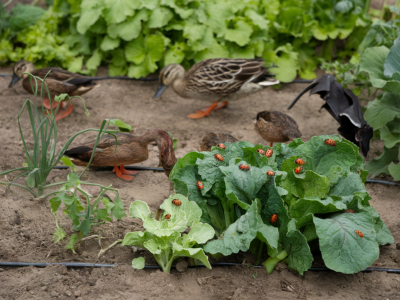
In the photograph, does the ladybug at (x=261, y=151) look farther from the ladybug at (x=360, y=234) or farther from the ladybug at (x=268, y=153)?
the ladybug at (x=360, y=234)

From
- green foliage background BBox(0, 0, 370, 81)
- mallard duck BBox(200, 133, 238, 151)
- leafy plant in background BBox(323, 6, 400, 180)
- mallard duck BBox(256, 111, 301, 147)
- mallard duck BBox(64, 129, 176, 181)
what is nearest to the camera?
mallard duck BBox(64, 129, 176, 181)

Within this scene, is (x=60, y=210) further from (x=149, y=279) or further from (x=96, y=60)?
(x=96, y=60)

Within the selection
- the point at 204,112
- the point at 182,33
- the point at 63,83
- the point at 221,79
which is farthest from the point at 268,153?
the point at 182,33

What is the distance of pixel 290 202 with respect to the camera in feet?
10.4

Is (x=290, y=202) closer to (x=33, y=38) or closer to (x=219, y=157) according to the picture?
(x=219, y=157)

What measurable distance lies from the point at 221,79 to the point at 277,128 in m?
1.23

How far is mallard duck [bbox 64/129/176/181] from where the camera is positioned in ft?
12.9

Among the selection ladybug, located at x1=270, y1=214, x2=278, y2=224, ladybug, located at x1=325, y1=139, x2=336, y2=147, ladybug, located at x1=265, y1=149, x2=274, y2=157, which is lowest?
ladybug, located at x1=270, y1=214, x2=278, y2=224

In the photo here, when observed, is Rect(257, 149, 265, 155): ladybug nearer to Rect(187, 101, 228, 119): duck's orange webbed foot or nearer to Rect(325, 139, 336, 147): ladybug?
Rect(325, 139, 336, 147): ladybug

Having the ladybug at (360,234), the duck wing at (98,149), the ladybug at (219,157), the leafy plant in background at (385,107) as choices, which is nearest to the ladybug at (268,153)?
the ladybug at (219,157)

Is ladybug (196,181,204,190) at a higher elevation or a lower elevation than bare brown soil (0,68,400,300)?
higher

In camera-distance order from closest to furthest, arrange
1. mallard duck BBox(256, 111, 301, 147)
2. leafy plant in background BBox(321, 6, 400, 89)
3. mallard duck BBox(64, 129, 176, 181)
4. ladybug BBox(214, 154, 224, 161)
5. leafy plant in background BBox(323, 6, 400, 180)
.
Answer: ladybug BBox(214, 154, 224, 161) → mallard duck BBox(64, 129, 176, 181) → leafy plant in background BBox(323, 6, 400, 180) → mallard duck BBox(256, 111, 301, 147) → leafy plant in background BBox(321, 6, 400, 89)

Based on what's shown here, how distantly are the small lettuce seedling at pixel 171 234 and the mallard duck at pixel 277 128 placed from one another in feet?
6.16

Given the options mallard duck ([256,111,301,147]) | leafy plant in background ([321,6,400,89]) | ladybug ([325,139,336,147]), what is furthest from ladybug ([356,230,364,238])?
leafy plant in background ([321,6,400,89])
